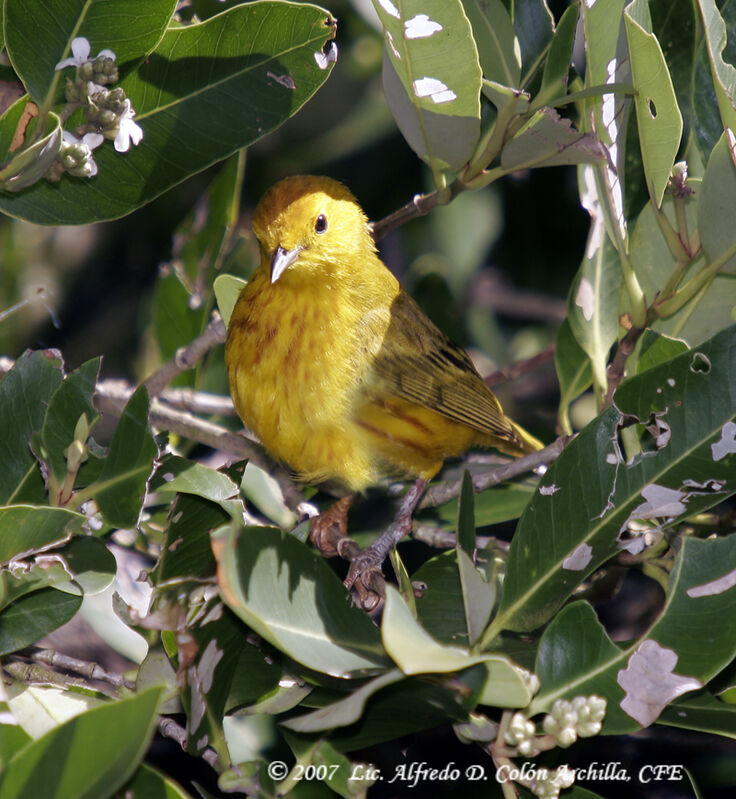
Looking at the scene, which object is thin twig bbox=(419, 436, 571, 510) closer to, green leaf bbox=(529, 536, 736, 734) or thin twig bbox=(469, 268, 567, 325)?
green leaf bbox=(529, 536, 736, 734)

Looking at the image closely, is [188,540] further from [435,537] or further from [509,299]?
[509,299]

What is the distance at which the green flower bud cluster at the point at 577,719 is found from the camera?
1844mm

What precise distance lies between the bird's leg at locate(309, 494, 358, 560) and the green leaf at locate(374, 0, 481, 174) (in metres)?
1.24

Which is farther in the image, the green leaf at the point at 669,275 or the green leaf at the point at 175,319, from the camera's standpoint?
the green leaf at the point at 175,319

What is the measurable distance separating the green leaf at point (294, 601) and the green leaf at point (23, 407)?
0.74 metres

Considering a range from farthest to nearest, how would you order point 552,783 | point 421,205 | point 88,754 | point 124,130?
point 421,205 < point 124,130 < point 552,783 < point 88,754

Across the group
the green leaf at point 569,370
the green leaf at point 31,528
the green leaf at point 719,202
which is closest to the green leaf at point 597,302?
the green leaf at point 569,370

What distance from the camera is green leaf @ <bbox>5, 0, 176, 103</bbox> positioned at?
2.14m

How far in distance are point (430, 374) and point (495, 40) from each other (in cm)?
152

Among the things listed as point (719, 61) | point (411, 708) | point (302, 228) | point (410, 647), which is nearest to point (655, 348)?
point (719, 61)

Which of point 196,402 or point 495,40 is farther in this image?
point 196,402

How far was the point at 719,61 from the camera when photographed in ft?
6.88

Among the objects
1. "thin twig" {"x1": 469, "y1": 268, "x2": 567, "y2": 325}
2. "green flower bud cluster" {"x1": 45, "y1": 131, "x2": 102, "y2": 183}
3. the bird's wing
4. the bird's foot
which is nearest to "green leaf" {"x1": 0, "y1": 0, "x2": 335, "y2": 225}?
"green flower bud cluster" {"x1": 45, "y1": 131, "x2": 102, "y2": 183}

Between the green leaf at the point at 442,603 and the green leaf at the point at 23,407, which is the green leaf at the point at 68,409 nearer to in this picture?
the green leaf at the point at 23,407
